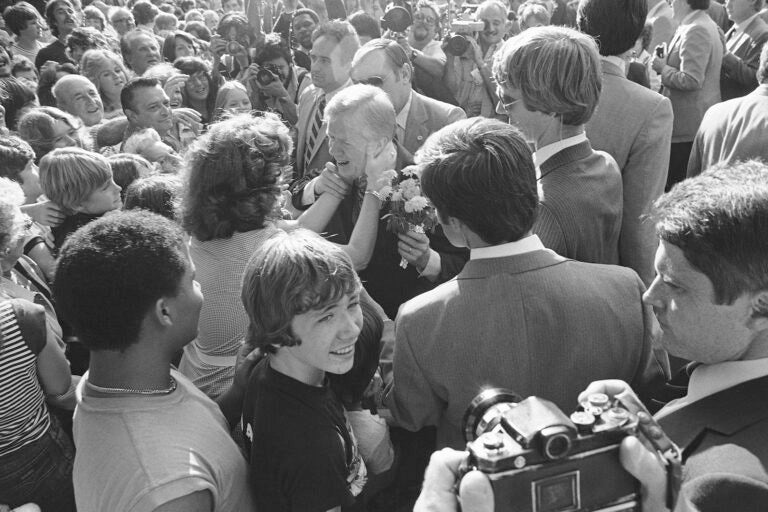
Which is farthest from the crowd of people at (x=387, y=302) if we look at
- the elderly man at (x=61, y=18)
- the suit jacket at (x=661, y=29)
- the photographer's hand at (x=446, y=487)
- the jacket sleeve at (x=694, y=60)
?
the elderly man at (x=61, y=18)

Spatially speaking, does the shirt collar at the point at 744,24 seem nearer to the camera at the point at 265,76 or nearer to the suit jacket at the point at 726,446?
the camera at the point at 265,76

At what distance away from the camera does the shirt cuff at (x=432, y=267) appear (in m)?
2.78

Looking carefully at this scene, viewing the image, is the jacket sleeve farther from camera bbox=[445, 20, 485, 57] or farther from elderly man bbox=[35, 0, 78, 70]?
elderly man bbox=[35, 0, 78, 70]

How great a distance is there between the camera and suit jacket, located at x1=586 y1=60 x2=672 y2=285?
113 inches

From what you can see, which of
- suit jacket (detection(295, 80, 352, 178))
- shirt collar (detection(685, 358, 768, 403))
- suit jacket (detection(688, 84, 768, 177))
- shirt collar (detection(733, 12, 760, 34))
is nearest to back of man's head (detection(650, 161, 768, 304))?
shirt collar (detection(685, 358, 768, 403))

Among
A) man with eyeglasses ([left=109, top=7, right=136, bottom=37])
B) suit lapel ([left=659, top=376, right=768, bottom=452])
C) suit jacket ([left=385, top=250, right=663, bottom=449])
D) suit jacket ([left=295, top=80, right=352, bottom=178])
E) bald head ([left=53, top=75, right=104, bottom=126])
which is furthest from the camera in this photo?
man with eyeglasses ([left=109, top=7, right=136, bottom=37])

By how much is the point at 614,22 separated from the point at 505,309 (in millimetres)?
2005

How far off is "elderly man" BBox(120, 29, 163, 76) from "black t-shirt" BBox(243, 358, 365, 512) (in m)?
5.94

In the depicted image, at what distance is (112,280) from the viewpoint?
1552 millimetres

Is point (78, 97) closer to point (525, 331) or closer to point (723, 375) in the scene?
point (525, 331)

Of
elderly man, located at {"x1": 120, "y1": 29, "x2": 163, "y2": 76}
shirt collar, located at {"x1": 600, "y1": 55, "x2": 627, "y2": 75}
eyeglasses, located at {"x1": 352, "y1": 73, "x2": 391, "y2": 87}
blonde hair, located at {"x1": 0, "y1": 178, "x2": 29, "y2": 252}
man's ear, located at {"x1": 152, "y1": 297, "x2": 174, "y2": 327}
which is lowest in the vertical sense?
elderly man, located at {"x1": 120, "y1": 29, "x2": 163, "y2": 76}

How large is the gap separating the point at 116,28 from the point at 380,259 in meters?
7.82

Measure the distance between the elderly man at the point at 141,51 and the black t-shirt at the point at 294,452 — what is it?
19.5 ft

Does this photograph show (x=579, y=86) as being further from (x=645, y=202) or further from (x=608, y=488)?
(x=608, y=488)
